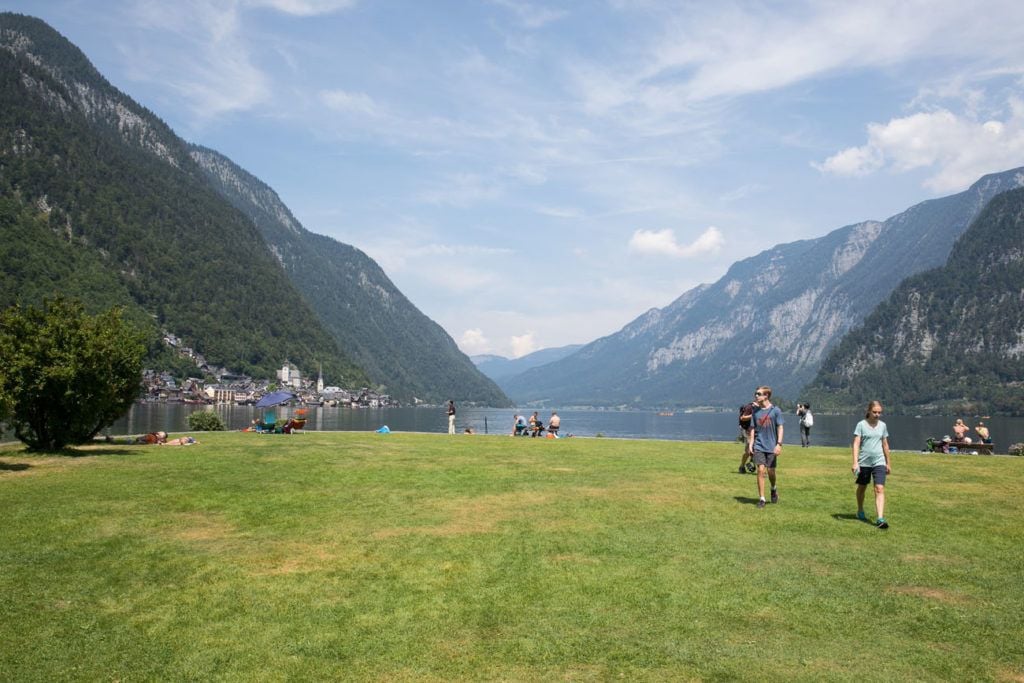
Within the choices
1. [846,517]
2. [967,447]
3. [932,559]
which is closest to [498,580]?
[932,559]

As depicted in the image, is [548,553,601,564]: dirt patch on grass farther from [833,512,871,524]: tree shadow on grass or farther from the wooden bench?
the wooden bench

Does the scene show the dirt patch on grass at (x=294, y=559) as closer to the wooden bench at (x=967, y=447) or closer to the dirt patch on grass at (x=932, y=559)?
the dirt patch on grass at (x=932, y=559)

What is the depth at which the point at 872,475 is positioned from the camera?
15.1 m

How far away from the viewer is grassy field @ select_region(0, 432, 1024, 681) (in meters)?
8.14

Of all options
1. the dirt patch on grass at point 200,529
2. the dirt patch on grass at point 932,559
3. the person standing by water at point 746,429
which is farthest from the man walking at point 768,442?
the dirt patch on grass at point 200,529

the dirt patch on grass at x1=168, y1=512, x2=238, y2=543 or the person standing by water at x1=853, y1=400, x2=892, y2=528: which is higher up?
the person standing by water at x1=853, y1=400, x2=892, y2=528

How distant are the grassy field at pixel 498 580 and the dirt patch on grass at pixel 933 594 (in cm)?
4

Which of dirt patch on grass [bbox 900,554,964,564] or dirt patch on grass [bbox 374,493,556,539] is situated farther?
dirt patch on grass [bbox 374,493,556,539]

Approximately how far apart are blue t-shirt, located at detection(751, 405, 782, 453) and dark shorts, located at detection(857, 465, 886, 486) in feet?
6.48

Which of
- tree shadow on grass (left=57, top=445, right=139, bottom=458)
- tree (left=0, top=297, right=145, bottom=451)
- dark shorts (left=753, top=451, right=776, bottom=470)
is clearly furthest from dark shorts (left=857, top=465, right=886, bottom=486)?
tree (left=0, top=297, right=145, bottom=451)

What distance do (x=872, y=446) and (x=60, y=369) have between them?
25.7 metres

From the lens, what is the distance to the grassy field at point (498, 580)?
814 centimetres

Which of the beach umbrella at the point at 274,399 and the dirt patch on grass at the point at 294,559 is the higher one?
the beach umbrella at the point at 274,399

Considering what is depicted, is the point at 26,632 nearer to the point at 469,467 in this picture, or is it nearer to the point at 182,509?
the point at 182,509
